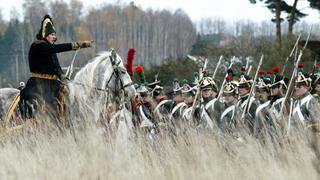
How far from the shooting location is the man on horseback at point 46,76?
8914 millimetres

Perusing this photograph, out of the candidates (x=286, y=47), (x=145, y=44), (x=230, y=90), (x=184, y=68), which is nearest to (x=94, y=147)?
(x=230, y=90)

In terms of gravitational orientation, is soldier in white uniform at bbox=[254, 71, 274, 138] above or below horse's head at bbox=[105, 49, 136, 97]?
below

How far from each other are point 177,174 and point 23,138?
2548 millimetres

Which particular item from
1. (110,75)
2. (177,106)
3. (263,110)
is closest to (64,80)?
(110,75)

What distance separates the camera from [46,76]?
9172mm

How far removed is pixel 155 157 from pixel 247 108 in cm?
A: 344

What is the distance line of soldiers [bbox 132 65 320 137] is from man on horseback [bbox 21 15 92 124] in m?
1.36

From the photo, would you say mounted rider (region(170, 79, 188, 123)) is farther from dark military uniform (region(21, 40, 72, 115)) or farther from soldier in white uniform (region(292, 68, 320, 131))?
dark military uniform (region(21, 40, 72, 115))

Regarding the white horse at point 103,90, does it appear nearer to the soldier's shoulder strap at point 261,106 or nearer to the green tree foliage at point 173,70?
the soldier's shoulder strap at point 261,106

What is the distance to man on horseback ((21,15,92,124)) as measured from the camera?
8.91 metres

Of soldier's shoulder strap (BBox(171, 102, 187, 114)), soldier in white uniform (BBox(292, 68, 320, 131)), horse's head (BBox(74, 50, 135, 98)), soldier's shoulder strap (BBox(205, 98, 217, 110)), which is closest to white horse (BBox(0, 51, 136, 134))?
horse's head (BBox(74, 50, 135, 98))

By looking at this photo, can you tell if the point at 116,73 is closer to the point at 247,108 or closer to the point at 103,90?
the point at 103,90

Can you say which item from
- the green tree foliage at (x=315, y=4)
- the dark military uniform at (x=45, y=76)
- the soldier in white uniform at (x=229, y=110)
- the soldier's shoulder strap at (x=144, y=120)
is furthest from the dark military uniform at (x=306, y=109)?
the green tree foliage at (x=315, y=4)

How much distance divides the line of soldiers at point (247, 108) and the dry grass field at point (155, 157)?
719 mm
